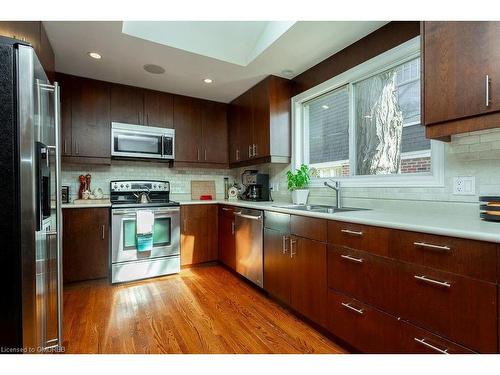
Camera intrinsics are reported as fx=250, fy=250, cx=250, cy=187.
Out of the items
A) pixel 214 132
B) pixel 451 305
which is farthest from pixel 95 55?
pixel 451 305

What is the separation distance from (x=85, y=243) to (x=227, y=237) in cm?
156

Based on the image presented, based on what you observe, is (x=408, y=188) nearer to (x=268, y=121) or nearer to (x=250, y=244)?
(x=250, y=244)

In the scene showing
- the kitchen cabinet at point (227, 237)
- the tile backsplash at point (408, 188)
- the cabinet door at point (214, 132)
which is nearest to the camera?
the tile backsplash at point (408, 188)

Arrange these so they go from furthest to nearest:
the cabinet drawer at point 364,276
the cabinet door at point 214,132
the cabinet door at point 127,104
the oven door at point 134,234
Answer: the cabinet door at point 214,132 < the cabinet door at point 127,104 < the oven door at point 134,234 < the cabinet drawer at point 364,276

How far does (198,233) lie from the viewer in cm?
329

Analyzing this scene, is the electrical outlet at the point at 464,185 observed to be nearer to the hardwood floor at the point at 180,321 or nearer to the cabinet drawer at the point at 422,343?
the cabinet drawer at the point at 422,343

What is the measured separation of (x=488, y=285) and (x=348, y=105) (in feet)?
6.23

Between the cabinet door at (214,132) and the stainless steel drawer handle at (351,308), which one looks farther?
the cabinet door at (214,132)

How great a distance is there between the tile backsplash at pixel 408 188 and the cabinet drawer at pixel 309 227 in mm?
639

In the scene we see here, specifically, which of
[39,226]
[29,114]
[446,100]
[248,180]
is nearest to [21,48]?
A: [29,114]

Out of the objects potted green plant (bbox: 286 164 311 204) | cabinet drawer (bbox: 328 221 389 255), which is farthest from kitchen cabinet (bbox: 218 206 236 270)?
cabinet drawer (bbox: 328 221 389 255)

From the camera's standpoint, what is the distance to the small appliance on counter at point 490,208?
1.30 metres

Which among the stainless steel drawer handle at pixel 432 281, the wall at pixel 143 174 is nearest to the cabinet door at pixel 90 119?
the wall at pixel 143 174

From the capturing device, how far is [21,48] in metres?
1.13
